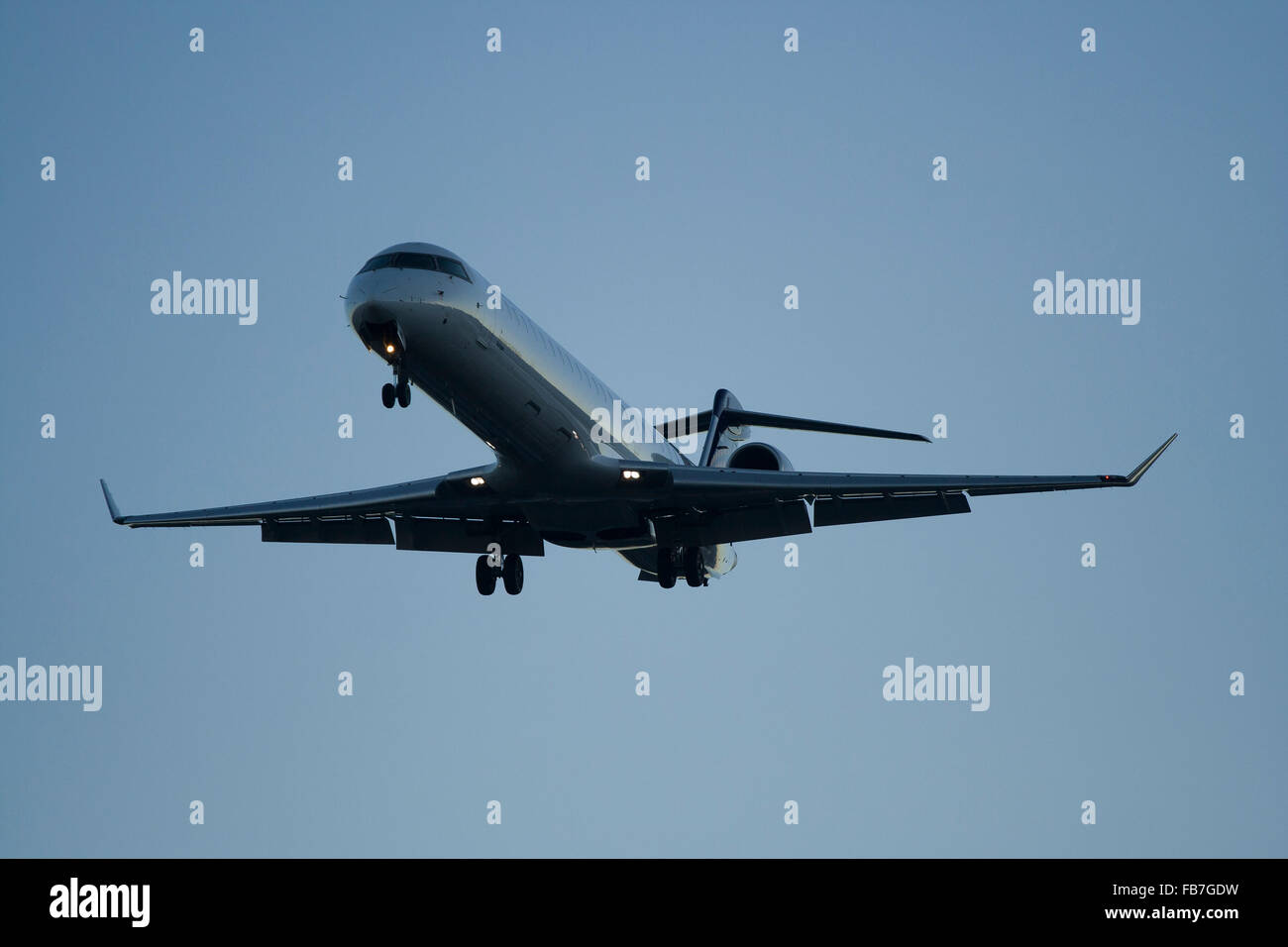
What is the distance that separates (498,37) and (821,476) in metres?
9.62

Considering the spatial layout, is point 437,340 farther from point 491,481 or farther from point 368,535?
point 368,535

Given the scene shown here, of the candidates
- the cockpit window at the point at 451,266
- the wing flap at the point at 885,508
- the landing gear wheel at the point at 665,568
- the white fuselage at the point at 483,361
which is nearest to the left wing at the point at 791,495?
the wing flap at the point at 885,508

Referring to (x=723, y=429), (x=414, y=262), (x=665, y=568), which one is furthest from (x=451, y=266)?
(x=723, y=429)

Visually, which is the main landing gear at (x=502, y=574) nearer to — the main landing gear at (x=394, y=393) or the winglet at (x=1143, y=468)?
the main landing gear at (x=394, y=393)

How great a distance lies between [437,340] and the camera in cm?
2386

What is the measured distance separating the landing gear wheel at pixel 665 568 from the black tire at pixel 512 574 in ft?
8.81

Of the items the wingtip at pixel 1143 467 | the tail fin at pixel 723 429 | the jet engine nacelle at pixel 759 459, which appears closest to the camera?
the wingtip at pixel 1143 467

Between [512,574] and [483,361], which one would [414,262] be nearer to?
[483,361]

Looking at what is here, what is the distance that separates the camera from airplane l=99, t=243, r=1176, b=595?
24062 mm

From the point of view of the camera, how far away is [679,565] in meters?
30.2

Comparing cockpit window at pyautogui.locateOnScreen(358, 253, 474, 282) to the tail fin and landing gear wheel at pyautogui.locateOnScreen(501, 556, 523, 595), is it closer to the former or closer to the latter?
landing gear wheel at pyautogui.locateOnScreen(501, 556, 523, 595)

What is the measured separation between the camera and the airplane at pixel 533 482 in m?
24.1

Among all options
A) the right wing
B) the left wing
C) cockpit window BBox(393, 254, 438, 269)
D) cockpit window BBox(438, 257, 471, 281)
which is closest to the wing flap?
the left wing

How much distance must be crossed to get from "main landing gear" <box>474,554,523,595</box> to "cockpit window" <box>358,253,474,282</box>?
7700 mm
